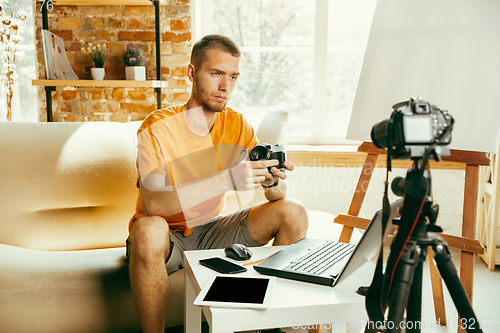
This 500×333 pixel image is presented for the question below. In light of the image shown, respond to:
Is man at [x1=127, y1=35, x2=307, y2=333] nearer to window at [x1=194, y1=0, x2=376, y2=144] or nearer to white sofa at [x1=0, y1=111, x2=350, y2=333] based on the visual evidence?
white sofa at [x1=0, y1=111, x2=350, y2=333]

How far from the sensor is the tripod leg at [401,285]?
0.71 meters

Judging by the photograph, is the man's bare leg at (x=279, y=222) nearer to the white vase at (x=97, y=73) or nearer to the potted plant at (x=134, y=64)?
the potted plant at (x=134, y=64)

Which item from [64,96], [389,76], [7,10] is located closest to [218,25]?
[64,96]

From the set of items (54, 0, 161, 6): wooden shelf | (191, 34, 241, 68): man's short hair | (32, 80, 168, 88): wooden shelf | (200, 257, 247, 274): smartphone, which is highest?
(54, 0, 161, 6): wooden shelf

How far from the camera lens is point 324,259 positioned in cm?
104

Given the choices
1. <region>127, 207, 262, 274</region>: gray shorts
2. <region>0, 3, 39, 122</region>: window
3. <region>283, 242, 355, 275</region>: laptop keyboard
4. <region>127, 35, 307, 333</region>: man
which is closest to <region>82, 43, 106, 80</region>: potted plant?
<region>0, 3, 39, 122</region>: window

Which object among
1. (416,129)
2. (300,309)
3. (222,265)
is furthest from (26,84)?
(416,129)

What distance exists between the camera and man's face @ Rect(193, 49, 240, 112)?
5.01 feet

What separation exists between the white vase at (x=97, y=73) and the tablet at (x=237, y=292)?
1.86 metres

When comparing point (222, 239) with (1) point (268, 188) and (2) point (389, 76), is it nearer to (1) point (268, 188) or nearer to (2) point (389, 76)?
(1) point (268, 188)

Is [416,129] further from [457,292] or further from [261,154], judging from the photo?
[261,154]

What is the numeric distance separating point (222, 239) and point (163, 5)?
175cm

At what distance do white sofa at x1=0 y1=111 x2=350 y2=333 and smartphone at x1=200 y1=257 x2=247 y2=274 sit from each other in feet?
1.26

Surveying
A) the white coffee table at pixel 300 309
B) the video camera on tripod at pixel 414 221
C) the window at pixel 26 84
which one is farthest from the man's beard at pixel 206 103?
the window at pixel 26 84
